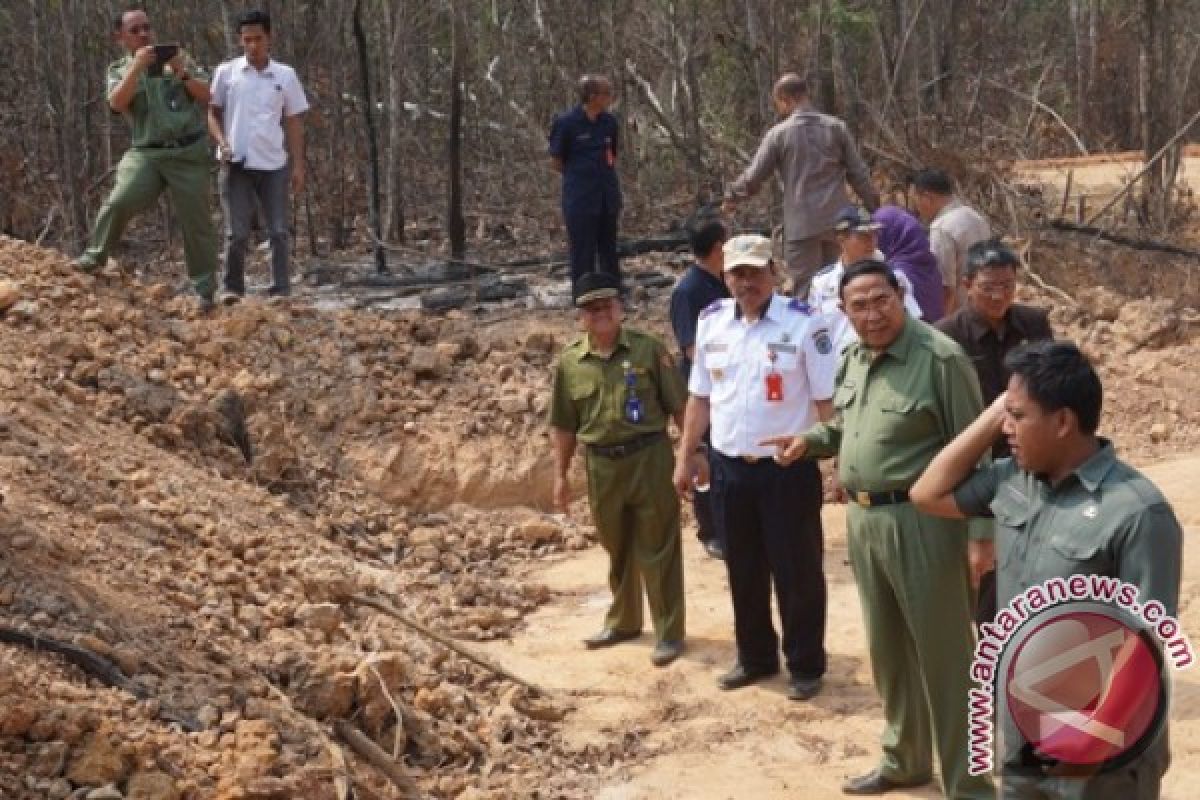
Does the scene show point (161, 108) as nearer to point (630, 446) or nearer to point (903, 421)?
point (630, 446)

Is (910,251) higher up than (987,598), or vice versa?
(910,251)

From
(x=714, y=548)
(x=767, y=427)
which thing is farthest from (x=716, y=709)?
(x=714, y=548)

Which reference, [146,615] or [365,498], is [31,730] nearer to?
[146,615]

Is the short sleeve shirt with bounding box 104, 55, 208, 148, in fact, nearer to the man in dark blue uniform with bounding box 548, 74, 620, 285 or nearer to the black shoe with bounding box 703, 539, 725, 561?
the man in dark blue uniform with bounding box 548, 74, 620, 285

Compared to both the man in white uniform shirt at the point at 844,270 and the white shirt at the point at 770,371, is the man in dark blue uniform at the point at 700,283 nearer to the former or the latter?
the man in white uniform shirt at the point at 844,270

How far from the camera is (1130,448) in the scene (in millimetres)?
10414

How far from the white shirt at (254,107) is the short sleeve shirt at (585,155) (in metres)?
1.53

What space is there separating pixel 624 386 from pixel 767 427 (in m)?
0.97

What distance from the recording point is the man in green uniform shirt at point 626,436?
277 inches

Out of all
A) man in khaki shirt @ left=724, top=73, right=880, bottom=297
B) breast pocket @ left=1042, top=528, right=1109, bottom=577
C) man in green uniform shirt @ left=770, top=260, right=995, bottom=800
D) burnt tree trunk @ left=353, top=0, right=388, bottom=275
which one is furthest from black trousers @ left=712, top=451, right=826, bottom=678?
burnt tree trunk @ left=353, top=0, right=388, bottom=275

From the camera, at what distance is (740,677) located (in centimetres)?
674

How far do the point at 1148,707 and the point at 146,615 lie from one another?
372 centimetres

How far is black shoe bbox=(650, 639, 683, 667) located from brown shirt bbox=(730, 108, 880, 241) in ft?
10.2

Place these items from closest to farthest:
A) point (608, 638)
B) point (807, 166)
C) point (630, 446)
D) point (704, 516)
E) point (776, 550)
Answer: point (776, 550) → point (630, 446) → point (608, 638) → point (704, 516) → point (807, 166)
